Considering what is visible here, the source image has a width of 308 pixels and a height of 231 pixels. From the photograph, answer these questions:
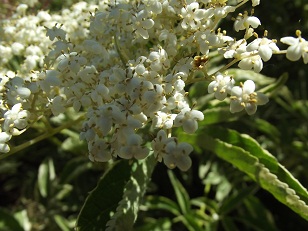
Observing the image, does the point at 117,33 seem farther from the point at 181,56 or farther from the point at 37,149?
the point at 37,149

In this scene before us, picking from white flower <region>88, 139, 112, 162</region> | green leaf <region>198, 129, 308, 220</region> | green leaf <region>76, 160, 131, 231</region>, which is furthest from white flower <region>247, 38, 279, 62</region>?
green leaf <region>76, 160, 131, 231</region>

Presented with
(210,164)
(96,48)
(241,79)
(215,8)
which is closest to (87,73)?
(96,48)

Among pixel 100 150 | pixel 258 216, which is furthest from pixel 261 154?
pixel 258 216

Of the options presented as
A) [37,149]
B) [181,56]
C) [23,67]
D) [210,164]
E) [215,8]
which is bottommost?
[37,149]

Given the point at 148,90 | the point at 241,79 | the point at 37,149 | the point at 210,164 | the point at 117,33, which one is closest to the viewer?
the point at 148,90

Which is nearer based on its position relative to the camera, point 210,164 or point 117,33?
point 117,33

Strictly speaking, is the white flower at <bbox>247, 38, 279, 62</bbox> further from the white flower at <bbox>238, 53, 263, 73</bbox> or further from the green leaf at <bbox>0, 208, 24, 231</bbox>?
the green leaf at <bbox>0, 208, 24, 231</bbox>

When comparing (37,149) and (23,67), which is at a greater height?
(23,67)

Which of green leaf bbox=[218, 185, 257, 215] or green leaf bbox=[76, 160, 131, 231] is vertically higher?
green leaf bbox=[76, 160, 131, 231]
